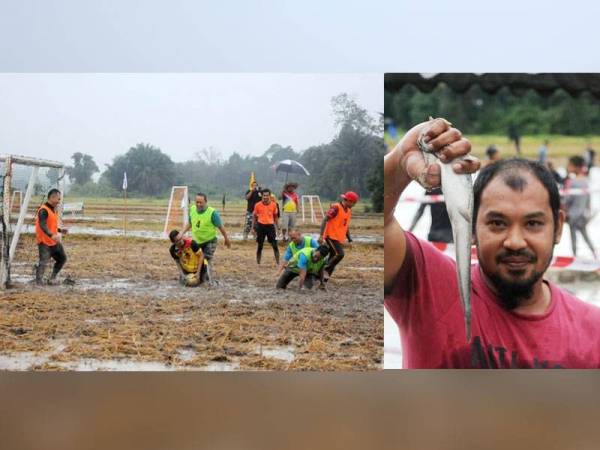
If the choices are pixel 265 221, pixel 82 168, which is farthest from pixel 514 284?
pixel 82 168

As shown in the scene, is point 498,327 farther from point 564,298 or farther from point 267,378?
point 267,378

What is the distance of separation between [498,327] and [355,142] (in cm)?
185

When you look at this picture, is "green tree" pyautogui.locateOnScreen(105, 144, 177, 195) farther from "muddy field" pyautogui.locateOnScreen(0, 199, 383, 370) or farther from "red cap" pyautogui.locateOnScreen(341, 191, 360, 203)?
"red cap" pyautogui.locateOnScreen(341, 191, 360, 203)

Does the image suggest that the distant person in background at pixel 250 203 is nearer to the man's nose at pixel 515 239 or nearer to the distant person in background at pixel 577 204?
the man's nose at pixel 515 239

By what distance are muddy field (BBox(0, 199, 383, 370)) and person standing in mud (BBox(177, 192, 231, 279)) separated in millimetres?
77

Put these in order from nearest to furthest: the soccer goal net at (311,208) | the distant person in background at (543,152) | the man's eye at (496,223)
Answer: the man's eye at (496,223) → the distant person in background at (543,152) → the soccer goal net at (311,208)

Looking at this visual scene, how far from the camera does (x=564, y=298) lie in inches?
298

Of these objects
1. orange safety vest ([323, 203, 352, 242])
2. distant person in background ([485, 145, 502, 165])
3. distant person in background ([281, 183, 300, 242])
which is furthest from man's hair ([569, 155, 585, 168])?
distant person in background ([281, 183, 300, 242])

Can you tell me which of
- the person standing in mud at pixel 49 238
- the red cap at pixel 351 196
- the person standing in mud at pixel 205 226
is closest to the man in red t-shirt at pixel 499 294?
the red cap at pixel 351 196

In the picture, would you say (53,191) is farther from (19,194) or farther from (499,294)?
(499,294)

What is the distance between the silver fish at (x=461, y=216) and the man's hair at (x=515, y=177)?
0.06 metres

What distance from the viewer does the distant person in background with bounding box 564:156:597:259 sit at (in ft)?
25.0

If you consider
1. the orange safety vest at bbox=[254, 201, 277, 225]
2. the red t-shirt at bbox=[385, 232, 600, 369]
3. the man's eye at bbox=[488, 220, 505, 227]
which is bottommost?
the red t-shirt at bbox=[385, 232, 600, 369]

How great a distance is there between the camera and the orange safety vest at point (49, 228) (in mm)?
7977
